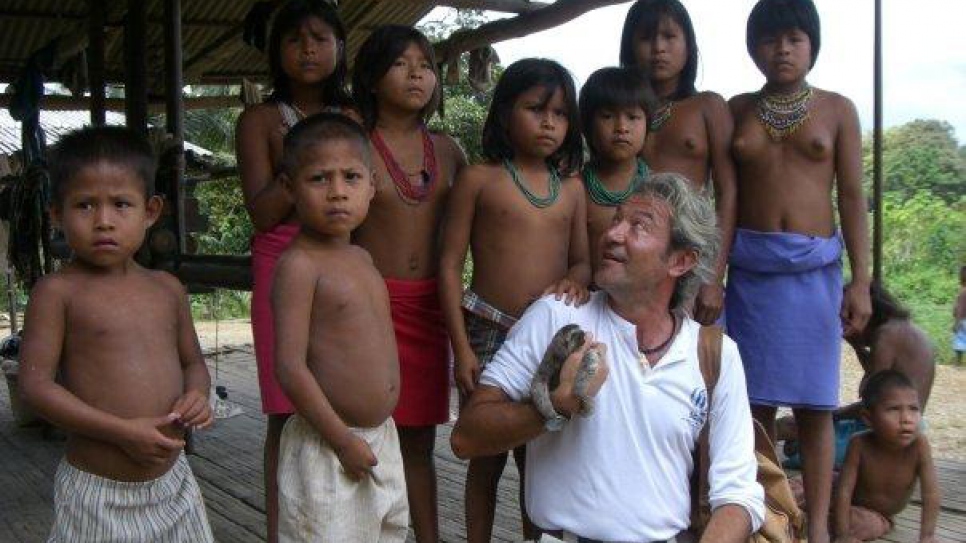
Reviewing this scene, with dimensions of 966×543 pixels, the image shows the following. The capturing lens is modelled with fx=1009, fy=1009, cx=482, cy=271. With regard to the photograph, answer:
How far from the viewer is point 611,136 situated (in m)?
2.52

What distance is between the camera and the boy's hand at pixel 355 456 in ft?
6.68

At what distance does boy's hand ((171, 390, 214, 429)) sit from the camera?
2031 mm

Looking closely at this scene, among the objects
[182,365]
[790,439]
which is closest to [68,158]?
[182,365]

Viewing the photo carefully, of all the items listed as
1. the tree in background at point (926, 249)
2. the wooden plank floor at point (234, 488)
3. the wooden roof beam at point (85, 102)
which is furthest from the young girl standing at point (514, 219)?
the tree in background at point (926, 249)

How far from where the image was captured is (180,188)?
4.93 metres

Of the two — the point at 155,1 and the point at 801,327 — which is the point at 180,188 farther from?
the point at 801,327

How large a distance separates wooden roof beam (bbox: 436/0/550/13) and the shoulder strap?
3.53 m

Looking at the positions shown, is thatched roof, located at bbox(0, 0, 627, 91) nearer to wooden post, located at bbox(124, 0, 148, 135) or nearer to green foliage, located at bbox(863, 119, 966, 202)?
wooden post, located at bbox(124, 0, 148, 135)

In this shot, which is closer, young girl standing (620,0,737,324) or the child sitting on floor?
young girl standing (620,0,737,324)

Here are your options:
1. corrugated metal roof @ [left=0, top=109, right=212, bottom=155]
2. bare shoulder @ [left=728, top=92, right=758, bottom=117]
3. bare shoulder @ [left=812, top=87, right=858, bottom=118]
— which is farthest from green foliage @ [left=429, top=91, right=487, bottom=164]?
bare shoulder @ [left=812, top=87, right=858, bottom=118]

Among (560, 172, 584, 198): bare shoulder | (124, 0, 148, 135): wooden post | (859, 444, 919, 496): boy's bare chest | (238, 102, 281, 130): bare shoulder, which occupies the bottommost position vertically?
(859, 444, 919, 496): boy's bare chest

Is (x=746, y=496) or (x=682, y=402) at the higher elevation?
(x=682, y=402)

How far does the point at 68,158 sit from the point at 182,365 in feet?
1.60

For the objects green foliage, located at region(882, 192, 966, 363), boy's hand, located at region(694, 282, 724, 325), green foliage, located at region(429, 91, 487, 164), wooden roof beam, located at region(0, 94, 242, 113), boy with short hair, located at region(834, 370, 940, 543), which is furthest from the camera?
green foliage, located at region(882, 192, 966, 363)
